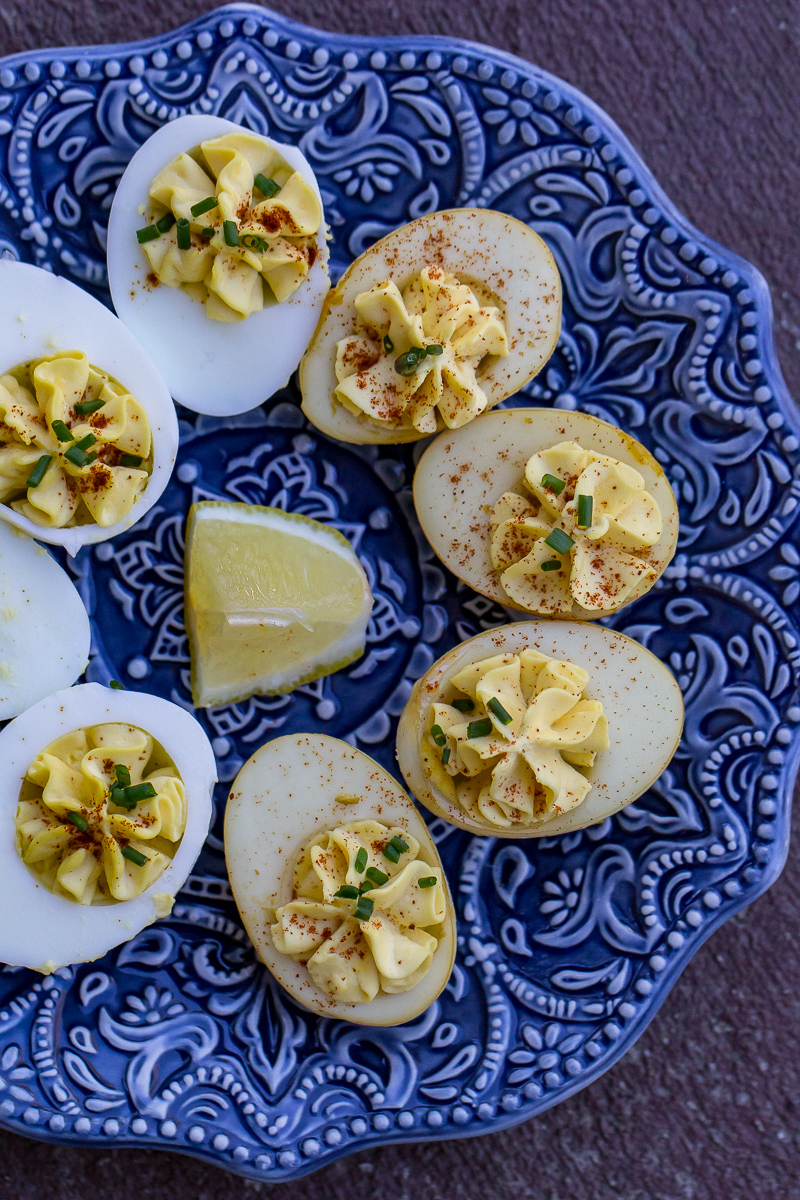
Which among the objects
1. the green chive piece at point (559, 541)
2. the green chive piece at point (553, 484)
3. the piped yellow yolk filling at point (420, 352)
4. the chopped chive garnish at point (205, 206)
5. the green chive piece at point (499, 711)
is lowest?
the green chive piece at point (499, 711)

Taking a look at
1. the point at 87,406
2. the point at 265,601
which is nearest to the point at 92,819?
the point at 265,601

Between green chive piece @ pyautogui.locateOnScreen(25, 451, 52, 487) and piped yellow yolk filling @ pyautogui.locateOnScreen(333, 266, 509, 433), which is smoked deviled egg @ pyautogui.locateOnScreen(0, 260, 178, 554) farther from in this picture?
piped yellow yolk filling @ pyautogui.locateOnScreen(333, 266, 509, 433)

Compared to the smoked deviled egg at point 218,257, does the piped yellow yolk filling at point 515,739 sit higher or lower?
lower

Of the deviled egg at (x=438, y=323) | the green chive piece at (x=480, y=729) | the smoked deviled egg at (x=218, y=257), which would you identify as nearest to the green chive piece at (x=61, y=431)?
the smoked deviled egg at (x=218, y=257)

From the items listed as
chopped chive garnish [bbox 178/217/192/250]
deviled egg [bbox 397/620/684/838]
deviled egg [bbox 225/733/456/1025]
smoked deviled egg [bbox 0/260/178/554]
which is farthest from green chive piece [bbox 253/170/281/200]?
deviled egg [bbox 225/733/456/1025]

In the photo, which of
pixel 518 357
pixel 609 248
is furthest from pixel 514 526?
pixel 609 248

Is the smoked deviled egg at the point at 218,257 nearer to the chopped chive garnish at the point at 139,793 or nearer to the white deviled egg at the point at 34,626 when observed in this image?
the white deviled egg at the point at 34,626

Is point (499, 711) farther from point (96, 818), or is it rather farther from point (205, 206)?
point (205, 206)

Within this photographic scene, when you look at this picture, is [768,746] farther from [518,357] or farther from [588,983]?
[518,357]
